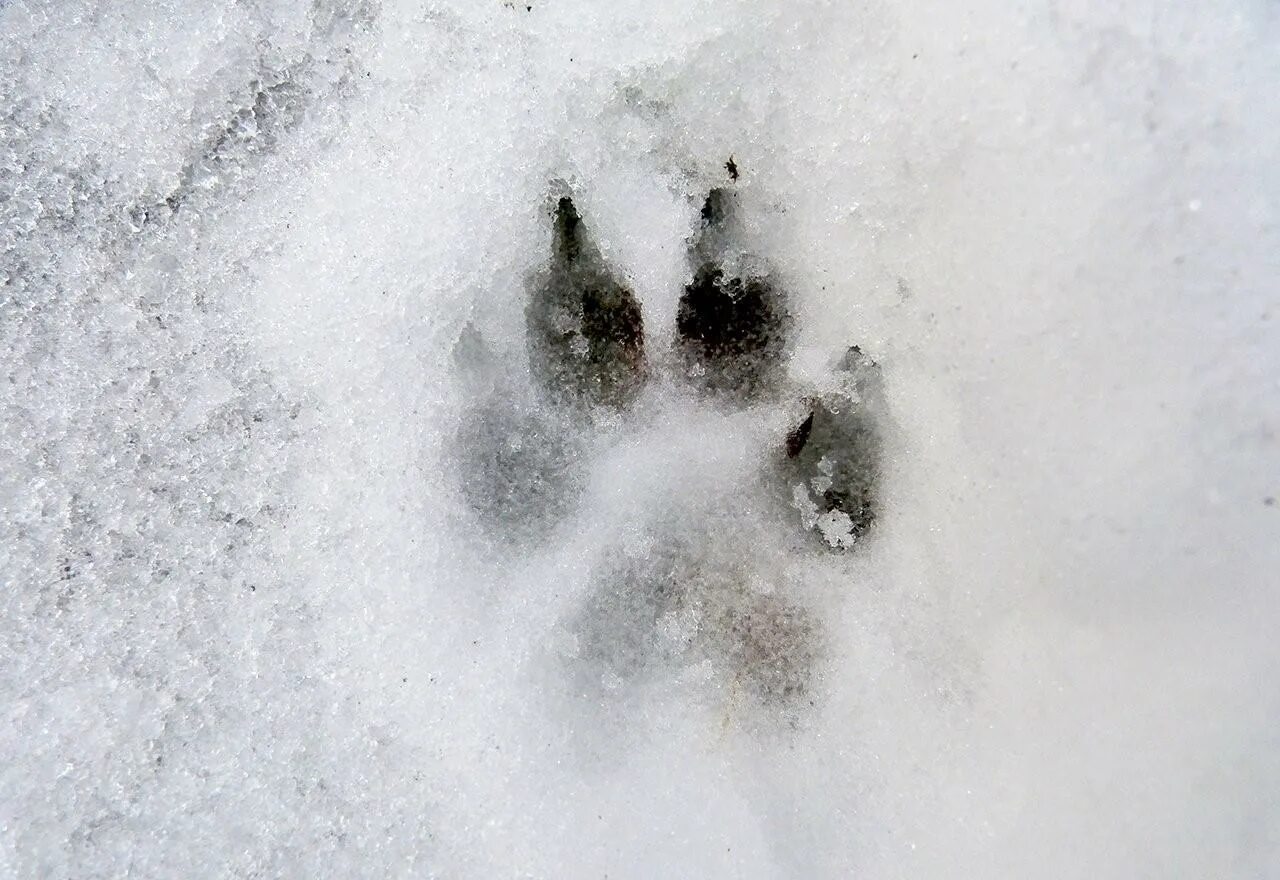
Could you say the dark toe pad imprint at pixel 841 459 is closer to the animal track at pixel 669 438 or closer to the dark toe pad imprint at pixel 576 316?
the animal track at pixel 669 438

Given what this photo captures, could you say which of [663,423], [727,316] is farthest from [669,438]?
[727,316]

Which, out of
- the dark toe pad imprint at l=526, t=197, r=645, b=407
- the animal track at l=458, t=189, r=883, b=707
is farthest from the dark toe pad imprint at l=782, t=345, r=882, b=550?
the dark toe pad imprint at l=526, t=197, r=645, b=407

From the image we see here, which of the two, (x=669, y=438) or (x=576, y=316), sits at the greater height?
(x=576, y=316)

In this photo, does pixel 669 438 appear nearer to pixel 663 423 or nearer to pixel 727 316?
pixel 663 423

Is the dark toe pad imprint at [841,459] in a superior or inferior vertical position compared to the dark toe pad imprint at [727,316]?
inferior

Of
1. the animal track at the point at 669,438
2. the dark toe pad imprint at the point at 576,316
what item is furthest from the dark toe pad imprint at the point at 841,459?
the dark toe pad imprint at the point at 576,316

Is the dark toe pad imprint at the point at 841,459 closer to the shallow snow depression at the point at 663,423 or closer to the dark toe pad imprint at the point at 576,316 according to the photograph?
the shallow snow depression at the point at 663,423

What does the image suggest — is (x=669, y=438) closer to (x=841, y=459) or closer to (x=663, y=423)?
(x=663, y=423)

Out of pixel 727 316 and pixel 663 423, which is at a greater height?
pixel 727 316
